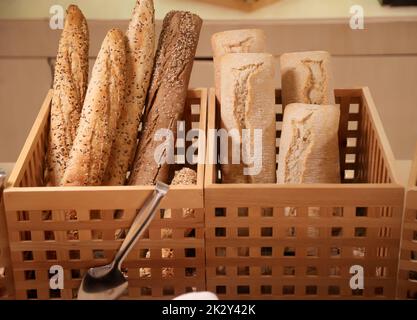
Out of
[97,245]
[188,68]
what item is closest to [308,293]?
[97,245]

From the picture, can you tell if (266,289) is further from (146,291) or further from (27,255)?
(27,255)

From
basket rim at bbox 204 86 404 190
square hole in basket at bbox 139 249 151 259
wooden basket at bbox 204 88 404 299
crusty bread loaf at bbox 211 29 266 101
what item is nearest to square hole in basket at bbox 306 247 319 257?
wooden basket at bbox 204 88 404 299

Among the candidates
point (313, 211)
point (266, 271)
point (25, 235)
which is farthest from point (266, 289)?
point (25, 235)

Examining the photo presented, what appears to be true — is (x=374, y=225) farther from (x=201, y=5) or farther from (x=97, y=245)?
(x=201, y=5)

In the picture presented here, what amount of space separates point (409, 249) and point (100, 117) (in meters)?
0.48

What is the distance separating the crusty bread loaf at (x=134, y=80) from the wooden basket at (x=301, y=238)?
0.16 m

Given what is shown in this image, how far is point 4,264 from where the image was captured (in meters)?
0.83

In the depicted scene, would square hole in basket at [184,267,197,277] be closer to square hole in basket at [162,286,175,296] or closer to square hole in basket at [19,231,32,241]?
square hole in basket at [162,286,175,296]

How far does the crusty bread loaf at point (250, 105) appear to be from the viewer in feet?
3.08

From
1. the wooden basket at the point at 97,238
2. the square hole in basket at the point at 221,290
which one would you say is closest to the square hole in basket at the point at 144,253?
the wooden basket at the point at 97,238

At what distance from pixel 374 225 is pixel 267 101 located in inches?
10.5

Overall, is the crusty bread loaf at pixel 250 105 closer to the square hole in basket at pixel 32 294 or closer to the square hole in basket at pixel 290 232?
the square hole in basket at pixel 290 232

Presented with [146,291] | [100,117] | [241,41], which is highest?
[241,41]

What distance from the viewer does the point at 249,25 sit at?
1067mm
